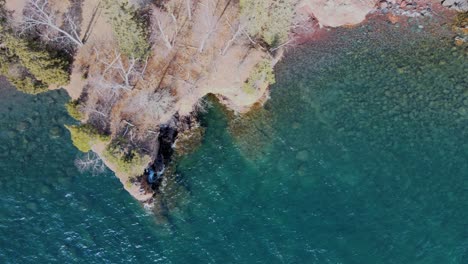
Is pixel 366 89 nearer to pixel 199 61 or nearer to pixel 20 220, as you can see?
pixel 199 61

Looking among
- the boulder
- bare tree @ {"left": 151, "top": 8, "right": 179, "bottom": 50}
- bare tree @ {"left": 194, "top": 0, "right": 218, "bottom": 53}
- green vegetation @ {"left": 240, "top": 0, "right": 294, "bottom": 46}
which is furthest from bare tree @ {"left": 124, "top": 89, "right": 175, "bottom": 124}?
the boulder

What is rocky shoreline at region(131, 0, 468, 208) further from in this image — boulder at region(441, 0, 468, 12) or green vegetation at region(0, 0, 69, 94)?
green vegetation at region(0, 0, 69, 94)

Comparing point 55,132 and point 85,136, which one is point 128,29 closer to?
point 85,136

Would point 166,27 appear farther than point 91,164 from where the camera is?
Yes

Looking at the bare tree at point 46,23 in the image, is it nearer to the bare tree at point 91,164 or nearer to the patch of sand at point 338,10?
the bare tree at point 91,164

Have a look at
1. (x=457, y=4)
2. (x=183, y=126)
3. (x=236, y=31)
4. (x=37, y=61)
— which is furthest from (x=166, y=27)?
(x=457, y=4)

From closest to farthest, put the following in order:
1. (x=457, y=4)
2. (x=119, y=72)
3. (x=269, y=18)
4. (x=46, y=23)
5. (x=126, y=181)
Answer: (x=46, y=23) → (x=269, y=18) → (x=126, y=181) → (x=119, y=72) → (x=457, y=4)

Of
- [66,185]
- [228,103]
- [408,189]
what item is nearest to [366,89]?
[408,189]
